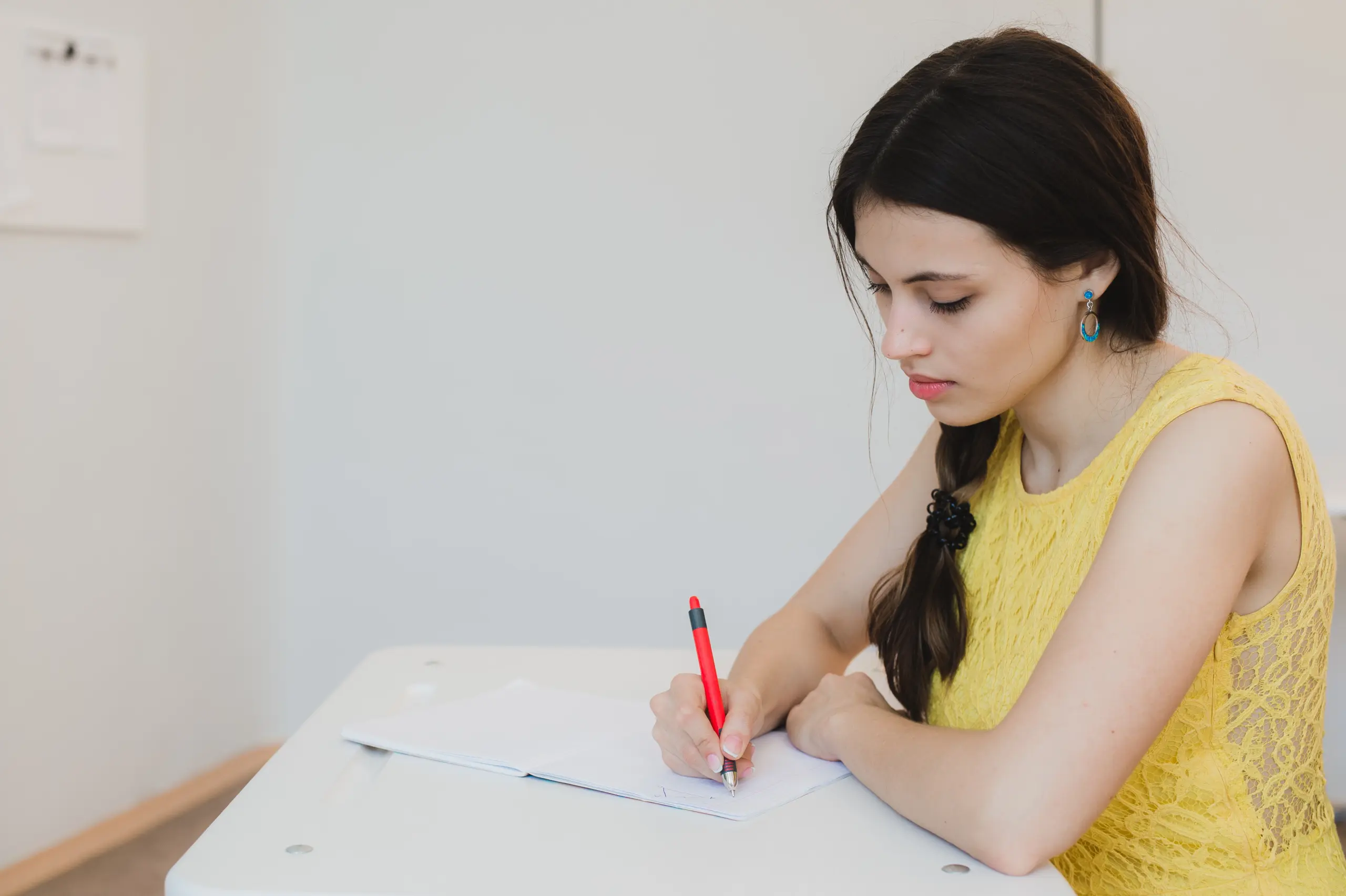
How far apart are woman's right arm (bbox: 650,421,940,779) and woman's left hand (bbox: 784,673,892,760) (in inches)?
1.5

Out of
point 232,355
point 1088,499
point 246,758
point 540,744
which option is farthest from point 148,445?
point 1088,499

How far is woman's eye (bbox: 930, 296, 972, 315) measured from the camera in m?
1.02

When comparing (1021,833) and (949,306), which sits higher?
(949,306)

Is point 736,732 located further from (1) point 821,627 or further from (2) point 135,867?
(2) point 135,867

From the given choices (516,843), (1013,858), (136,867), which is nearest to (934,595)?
(1013,858)

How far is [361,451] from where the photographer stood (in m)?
2.84

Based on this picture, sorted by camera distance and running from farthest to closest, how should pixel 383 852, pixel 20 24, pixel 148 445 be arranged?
1. pixel 148 445
2. pixel 20 24
3. pixel 383 852

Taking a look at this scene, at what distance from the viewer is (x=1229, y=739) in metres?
1.01

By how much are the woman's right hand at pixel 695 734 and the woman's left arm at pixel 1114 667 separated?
0.29 ft

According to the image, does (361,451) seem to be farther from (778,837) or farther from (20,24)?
(778,837)

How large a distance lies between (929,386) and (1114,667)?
0.30 m

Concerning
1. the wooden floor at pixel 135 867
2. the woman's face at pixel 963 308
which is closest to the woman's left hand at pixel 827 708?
the woman's face at pixel 963 308

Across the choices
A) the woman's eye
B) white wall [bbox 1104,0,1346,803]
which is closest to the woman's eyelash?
the woman's eye

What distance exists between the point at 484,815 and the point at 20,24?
6.26 feet
